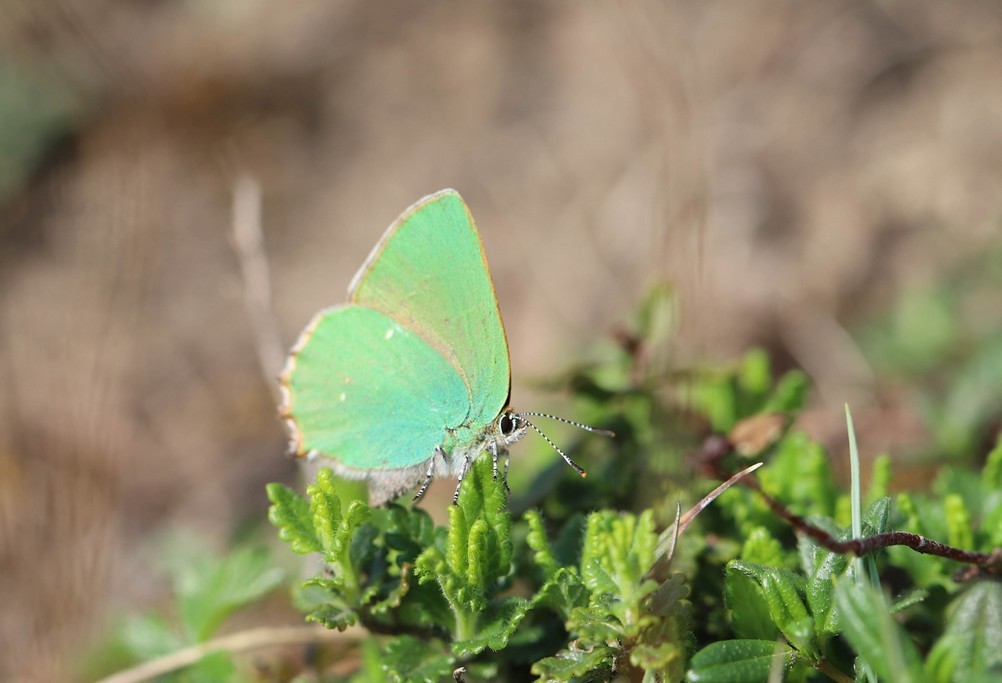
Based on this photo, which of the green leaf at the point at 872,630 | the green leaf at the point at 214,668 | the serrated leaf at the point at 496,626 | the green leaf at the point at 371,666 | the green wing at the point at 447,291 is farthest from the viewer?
the green wing at the point at 447,291

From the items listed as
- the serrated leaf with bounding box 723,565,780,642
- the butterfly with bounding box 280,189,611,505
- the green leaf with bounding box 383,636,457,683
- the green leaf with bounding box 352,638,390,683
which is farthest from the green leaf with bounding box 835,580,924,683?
the green leaf with bounding box 352,638,390,683

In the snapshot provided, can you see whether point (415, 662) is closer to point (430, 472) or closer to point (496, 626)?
point (496, 626)

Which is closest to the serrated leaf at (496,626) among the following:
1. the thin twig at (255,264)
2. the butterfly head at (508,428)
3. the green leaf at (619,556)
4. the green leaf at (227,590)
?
the green leaf at (619,556)

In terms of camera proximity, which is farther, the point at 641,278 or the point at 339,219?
the point at 339,219

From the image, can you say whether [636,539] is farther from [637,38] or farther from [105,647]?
[637,38]

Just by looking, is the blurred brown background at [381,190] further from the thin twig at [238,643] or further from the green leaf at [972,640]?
the green leaf at [972,640]

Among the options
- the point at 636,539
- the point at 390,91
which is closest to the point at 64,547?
the point at 636,539
